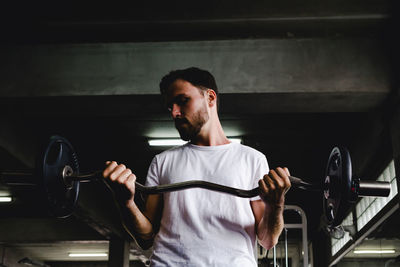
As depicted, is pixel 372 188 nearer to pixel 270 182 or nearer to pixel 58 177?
pixel 270 182

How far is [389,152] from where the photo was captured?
586 cm

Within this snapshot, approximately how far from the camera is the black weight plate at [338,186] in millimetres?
1418

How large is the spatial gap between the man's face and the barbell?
0.30 meters

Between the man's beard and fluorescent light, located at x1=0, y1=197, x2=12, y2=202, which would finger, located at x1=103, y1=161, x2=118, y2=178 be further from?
fluorescent light, located at x1=0, y1=197, x2=12, y2=202

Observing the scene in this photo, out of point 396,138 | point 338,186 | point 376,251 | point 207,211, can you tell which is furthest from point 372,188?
point 376,251

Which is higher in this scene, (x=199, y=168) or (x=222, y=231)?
(x=199, y=168)

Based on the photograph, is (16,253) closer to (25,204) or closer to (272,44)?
(25,204)

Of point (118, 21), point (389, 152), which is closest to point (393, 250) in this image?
point (389, 152)

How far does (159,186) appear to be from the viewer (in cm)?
143

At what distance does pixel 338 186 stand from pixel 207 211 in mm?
402

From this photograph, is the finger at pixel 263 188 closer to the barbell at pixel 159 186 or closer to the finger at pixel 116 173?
the barbell at pixel 159 186

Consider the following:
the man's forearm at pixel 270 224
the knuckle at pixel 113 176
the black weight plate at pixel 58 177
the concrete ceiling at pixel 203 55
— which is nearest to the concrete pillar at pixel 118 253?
the concrete ceiling at pixel 203 55

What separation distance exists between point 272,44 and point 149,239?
3222mm

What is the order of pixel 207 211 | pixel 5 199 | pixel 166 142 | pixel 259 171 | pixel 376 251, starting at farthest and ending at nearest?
pixel 376 251
pixel 5 199
pixel 166 142
pixel 259 171
pixel 207 211
